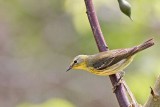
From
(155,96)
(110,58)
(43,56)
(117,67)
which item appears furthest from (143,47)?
(43,56)

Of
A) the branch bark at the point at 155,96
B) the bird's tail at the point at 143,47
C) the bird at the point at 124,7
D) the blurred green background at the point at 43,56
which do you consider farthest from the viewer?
the blurred green background at the point at 43,56

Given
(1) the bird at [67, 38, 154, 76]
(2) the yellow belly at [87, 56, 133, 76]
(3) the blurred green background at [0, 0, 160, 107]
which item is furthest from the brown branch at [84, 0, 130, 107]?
(3) the blurred green background at [0, 0, 160, 107]

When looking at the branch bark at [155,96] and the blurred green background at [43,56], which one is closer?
the branch bark at [155,96]

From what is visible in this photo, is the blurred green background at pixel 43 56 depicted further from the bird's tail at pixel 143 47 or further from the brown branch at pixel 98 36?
the brown branch at pixel 98 36

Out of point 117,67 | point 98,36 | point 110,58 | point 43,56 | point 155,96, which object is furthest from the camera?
point 43,56

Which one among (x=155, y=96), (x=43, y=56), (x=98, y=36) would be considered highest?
(x=43, y=56)

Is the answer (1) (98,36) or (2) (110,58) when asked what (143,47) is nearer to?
(2) (110,58)

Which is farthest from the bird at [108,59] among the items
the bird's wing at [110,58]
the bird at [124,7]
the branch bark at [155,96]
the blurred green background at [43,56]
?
the blurred green background at [43,56]

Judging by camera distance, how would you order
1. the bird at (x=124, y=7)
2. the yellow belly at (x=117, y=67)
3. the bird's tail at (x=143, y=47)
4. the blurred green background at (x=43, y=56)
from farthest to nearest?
the blurred green background at (x=43, y=56)
the bird's tail at (x=143, y=47)
the yellow belly at (x=117, y=67)
the bird at (x=124, y=7)

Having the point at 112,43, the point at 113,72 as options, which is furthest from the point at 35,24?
the point at 113,72

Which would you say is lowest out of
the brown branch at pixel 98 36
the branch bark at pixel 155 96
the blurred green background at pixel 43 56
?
the branch bark at pixel 155 96

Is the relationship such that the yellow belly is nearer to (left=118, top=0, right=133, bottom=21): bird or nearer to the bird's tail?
the bird's tail
